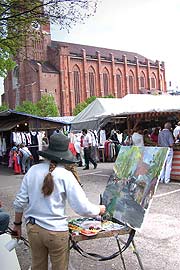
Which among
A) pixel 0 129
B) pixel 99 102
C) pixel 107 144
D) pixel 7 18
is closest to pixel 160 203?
pixel 7 18

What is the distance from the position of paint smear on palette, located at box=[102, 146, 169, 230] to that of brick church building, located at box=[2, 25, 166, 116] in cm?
6082

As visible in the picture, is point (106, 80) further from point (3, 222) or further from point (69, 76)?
point (3, 222)

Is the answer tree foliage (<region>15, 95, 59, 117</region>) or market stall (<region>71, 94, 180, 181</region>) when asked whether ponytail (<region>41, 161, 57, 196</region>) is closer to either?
market stall (<region>71, 94, 180, 181</region>)

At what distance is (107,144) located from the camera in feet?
60.5

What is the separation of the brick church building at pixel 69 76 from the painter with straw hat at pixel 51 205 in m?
61.7

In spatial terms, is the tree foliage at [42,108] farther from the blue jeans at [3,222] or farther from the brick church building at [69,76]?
the blue jeans at [3,222]

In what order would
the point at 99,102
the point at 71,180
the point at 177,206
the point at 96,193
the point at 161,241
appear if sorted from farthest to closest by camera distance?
the point at 99,102 < the point at 96,193 < the point at 177,206 < the point at 161,241 < the point at 71,180

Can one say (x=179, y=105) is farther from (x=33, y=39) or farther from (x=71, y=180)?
(x=71, y=180)

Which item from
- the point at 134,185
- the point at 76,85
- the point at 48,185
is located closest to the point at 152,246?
the point at 134,185

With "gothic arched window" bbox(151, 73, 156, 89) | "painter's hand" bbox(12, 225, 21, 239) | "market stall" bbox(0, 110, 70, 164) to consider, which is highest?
"gothic arched window" bbox(151, 73, 156, 89)

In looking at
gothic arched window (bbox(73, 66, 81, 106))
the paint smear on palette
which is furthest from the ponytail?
gothic arched window (bbox(73, 66, 81, 106))

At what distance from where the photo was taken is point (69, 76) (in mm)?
72062

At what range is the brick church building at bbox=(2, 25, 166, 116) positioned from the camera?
68.5m

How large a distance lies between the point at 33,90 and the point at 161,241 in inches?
2538
